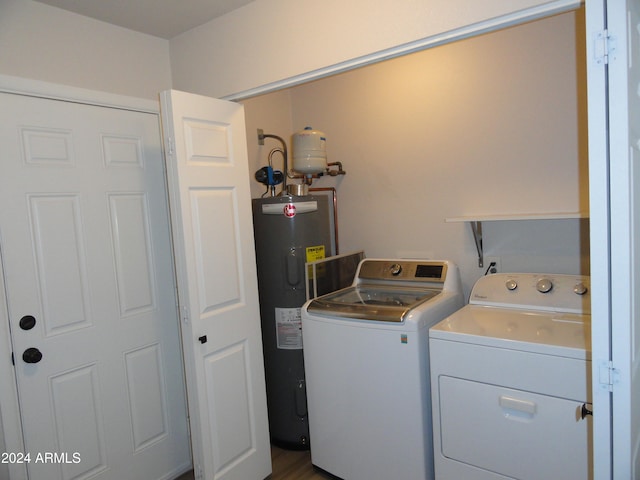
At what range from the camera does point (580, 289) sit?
76.2 inches

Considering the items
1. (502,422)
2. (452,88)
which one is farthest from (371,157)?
(502,422)

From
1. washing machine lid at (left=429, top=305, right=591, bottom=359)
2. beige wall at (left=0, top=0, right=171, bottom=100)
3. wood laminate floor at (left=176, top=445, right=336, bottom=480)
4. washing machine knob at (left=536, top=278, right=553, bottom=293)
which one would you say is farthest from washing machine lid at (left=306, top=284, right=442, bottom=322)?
beige wall at (left=0, top=0, right=171, bottom=100)

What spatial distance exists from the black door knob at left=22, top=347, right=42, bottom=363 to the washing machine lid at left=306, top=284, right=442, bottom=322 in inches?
47.1

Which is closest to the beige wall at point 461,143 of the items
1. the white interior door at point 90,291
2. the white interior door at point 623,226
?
the white interior door at point 90,291

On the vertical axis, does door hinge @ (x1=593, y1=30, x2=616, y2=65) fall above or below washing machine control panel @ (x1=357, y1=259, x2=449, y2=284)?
above

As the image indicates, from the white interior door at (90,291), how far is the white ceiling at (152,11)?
429 mm

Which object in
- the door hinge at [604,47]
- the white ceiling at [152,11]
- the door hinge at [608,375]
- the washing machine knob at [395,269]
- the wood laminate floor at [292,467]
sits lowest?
the wood laminate floor at [292,467]

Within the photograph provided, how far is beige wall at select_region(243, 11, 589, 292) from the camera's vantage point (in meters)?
2.13

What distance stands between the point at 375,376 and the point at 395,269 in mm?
737

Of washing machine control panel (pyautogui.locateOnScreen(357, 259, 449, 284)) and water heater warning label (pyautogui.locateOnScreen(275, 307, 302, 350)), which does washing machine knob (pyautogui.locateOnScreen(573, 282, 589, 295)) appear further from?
water heater warning label (pyautogui.locateOnScreen(275, 307, 302, 350))

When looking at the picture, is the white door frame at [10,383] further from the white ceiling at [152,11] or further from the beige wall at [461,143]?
the beige wall at [461,143]

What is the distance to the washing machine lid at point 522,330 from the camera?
1.55 meters

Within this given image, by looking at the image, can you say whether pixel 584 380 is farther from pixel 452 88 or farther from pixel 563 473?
pixel 452 88

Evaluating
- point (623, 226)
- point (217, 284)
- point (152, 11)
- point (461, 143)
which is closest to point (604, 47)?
point (623, 226)
